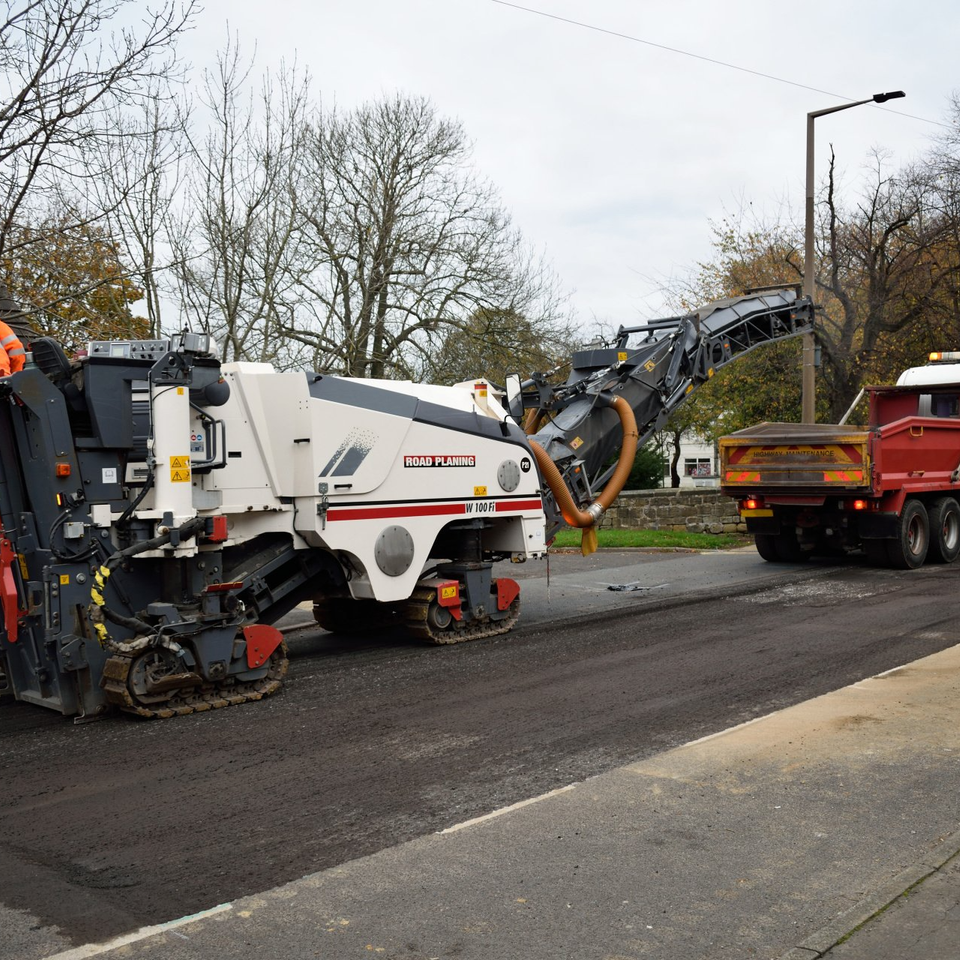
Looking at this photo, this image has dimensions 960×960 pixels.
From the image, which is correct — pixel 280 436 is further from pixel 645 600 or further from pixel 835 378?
pixel 835 378

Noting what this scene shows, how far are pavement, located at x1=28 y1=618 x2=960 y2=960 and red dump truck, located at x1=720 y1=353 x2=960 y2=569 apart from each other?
866 cm

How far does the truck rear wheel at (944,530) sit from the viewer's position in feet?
50.8

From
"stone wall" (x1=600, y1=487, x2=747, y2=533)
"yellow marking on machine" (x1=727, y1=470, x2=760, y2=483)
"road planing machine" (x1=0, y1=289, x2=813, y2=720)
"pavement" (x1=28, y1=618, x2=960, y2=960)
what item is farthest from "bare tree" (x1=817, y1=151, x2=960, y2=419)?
"pavement" (x1=28, y1=618, x2=960, y2=960)

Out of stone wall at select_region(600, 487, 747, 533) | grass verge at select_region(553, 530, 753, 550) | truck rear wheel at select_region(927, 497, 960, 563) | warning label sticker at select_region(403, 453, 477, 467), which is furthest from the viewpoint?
stone wall at select_region(600, 487, 747, 533)

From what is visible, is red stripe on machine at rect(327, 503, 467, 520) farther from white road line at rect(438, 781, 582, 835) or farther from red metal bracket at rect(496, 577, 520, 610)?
white road line at rect(438, 781, 582, 835)

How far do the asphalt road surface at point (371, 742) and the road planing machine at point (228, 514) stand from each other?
1.16ft

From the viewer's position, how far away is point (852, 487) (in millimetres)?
14188

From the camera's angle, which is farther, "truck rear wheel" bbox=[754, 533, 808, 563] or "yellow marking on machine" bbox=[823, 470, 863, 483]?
"truck rear wheel" bbox=[754, 533, 808, 563]

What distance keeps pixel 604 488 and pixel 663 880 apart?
7.46 metres

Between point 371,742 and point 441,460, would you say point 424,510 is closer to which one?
point 441,460

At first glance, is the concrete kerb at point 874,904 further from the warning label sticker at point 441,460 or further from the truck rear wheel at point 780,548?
the truck rear wheel at point 780,548

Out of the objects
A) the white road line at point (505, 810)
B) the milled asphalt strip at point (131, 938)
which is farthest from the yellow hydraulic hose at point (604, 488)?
the milled asphalt strip at point (131, 938)

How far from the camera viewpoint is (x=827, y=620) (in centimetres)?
1090

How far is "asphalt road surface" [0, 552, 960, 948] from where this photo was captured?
4836mm
